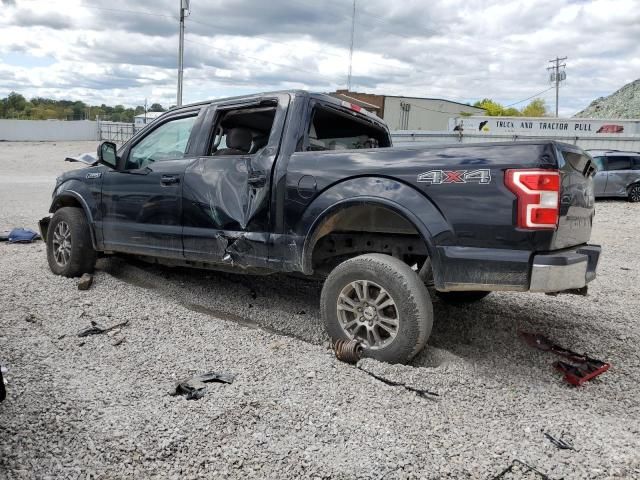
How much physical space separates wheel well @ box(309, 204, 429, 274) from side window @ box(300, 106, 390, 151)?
73 centimetres

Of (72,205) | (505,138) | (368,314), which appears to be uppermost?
(505,138)

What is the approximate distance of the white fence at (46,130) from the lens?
46.3m

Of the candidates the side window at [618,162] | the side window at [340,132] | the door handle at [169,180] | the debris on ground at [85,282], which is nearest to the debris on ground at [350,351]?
the side window at [340,132]

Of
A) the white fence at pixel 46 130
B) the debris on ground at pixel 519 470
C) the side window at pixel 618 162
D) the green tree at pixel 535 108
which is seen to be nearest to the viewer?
the debris on ground at pixel 519 470

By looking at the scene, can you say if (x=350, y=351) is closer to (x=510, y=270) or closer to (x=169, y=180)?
(x=510, y=270)

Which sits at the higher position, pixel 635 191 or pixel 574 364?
pixel 635 191

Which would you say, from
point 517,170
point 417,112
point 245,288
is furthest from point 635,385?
point 417,112

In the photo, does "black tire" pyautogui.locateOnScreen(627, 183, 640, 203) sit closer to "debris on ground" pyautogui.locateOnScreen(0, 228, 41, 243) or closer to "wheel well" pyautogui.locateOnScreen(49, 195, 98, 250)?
"wheel well" pyautogui.locateOnScreen(49, 195, 98, 250)

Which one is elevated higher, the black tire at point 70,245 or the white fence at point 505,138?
the white fence at point 505,138

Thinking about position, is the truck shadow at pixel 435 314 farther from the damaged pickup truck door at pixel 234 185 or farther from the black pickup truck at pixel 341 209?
the damaged pickup truck door at pixel 234 185

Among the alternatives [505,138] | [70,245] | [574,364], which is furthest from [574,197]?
[505,138]

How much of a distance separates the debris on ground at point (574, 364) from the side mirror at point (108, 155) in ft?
13.9

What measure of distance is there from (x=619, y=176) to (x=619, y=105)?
4664 centimetres

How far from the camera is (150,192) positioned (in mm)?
5020
